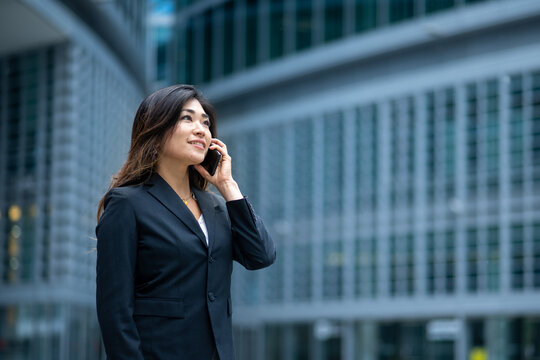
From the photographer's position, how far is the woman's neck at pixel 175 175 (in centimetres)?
310

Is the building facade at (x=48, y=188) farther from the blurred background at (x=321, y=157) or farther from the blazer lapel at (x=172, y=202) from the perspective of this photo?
the blazer lapel at (x=172, y=202)

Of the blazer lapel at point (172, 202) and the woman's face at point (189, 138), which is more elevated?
the woman's face at point (189, 138)

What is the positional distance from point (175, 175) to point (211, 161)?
176mm

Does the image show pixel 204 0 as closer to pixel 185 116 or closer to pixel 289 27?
pixel 289 27

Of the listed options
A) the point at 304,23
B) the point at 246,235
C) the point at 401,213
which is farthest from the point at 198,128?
the point at 304,23

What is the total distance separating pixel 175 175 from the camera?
3127mm

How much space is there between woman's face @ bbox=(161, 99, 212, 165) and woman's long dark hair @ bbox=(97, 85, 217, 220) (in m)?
0.02

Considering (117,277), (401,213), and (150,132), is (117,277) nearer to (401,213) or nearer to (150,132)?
(150,132)

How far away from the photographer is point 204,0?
152 ft

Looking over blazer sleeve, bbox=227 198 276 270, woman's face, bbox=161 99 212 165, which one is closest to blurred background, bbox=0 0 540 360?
woman's face, bbox=161 99 212 165

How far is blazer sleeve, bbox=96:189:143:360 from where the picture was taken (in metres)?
2.74

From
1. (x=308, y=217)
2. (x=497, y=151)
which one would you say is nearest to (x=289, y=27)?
(x=308, y=217)

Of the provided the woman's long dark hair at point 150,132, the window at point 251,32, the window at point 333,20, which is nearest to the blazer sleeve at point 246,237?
the woman's long dark hair at point 150,132

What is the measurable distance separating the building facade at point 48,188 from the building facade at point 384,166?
47.2 ft
